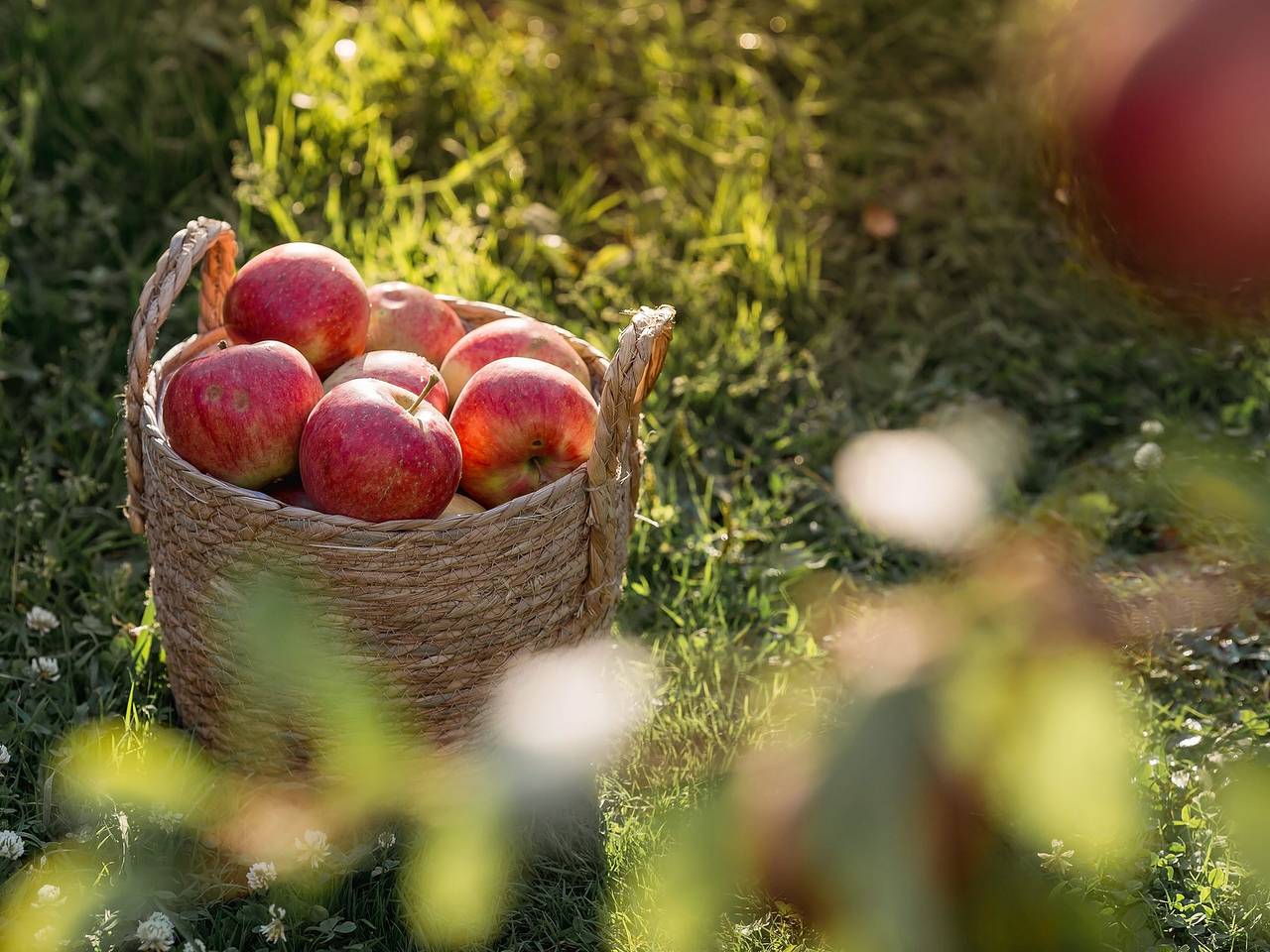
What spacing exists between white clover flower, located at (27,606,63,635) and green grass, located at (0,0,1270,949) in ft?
0.14

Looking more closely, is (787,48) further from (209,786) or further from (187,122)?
(209,786)

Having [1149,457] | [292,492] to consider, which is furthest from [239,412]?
[1149,457]

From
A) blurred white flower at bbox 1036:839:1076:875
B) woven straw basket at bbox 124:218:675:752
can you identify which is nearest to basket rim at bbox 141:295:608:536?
woven straw basket at bbox 124:218:675:752

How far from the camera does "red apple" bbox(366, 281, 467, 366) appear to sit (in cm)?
232

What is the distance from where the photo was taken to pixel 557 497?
193 cm

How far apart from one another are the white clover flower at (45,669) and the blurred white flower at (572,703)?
78 centimetres

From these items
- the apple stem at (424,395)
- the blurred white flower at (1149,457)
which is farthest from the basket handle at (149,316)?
the blurred white flower at (1149,457)

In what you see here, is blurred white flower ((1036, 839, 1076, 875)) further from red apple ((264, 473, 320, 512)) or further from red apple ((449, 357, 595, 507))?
red apple ((264, 473, 320, 512))

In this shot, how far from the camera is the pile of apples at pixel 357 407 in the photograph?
188cm

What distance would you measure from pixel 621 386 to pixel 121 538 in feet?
4.36

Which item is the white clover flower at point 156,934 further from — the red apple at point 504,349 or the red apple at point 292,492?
the red apple at point 504,349

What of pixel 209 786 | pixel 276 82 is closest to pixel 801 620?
pixel 209 786

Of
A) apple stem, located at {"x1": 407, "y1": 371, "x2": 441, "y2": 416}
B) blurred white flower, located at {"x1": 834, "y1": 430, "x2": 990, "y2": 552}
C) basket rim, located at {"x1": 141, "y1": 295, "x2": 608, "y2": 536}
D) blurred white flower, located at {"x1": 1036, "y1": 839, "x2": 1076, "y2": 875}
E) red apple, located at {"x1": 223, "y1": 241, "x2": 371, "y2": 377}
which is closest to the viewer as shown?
basket rim, located at {"x1": 141, "y1": 295, "x2": 608, "y2": 536}

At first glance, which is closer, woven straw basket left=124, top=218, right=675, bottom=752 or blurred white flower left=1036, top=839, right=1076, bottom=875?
woven straw basket left=124, top=218, right=675, bottom=752
